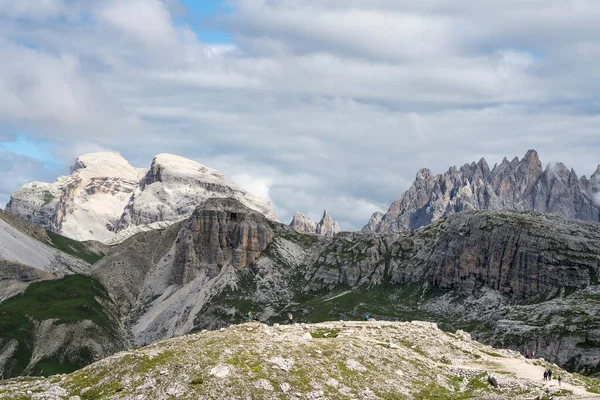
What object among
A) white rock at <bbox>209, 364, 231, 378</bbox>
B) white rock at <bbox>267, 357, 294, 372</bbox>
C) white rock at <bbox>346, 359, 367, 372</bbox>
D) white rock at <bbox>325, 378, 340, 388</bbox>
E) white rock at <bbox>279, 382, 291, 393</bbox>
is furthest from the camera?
white rock at <bbox>346, 359, 367, 372</bbox>

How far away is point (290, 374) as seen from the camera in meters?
96.8

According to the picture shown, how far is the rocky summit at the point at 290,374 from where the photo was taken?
92.8 metres

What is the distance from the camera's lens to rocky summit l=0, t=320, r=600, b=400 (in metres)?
92.8

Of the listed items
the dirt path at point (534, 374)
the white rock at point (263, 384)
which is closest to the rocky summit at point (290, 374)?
the white rock at point (263, 384)

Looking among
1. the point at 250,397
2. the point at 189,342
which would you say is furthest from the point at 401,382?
the point at 189,342

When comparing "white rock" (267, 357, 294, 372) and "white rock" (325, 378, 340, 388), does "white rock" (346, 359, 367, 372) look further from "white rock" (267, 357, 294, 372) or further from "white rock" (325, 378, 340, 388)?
"white rock" (267, 357, 294, 372)

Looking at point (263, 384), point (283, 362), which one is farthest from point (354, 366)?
point (263, 384)

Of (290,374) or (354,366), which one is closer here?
(290,374)

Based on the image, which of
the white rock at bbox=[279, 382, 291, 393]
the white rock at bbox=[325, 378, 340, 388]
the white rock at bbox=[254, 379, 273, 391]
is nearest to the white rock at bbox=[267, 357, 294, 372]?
the white rock at bbox=[279, 382, 291, 393]

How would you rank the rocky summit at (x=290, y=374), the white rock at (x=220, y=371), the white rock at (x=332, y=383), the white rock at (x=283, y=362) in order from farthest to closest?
the white rock at (x=283, y=362) → the white rock at (x=332, y=383) → the white rock at (x=220, y=371) → the rocky summit at (x=290, y=374)

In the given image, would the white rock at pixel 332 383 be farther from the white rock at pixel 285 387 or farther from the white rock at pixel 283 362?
the white rock at pixel 283 362

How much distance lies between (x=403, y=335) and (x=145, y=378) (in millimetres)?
48484

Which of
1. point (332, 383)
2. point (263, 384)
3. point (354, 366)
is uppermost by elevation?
point (354, 366)

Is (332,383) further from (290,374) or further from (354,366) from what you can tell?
(354,366)
